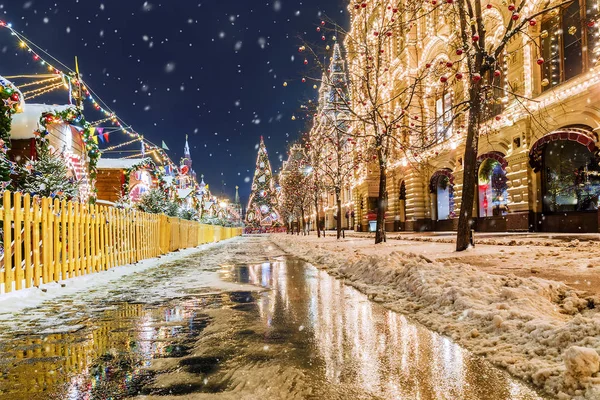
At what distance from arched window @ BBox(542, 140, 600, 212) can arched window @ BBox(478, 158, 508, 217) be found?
135 inches

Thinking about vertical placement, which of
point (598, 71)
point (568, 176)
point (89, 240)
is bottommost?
point (89, 240)

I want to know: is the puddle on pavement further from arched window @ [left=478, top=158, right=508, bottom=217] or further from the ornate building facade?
arched window @ [left=478, top=158, right=508, bottom=217]

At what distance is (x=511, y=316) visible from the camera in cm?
430

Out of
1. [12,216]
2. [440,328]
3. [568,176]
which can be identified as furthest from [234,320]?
[568,176]

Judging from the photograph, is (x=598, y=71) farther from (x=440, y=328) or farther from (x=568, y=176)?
(x=440, y=328)

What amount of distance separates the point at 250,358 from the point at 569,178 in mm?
21692

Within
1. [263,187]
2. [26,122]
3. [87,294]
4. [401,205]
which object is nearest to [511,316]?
[87,294]

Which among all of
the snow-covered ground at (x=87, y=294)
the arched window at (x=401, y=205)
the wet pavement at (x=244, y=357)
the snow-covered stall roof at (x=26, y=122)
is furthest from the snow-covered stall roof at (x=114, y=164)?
the wet pavement at (x=244, y=357)

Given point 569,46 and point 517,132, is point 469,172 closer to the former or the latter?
point 569,46

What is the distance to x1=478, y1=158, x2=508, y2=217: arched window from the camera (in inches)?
1012

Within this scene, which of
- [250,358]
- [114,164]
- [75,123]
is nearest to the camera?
[250,358]

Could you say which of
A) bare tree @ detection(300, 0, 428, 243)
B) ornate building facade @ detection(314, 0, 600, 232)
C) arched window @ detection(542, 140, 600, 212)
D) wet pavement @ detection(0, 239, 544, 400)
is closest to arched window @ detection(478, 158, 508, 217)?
ornate building facade @ detection(314, 0, 600, 232)

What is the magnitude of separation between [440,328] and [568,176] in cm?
1988

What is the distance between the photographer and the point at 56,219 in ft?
28.9
